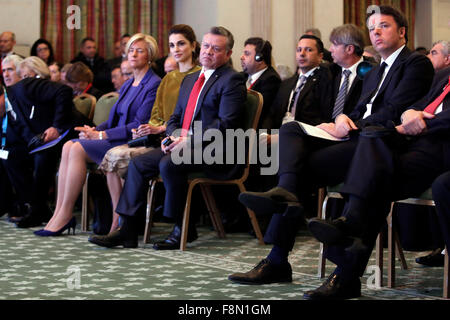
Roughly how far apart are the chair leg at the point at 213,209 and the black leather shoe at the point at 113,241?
55cm

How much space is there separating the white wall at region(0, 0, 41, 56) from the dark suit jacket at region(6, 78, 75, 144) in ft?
10.1

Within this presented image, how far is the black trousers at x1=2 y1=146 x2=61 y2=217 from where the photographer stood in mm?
5305

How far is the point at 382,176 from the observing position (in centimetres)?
274

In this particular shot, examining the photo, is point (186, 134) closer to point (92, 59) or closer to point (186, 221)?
point (186, 221)

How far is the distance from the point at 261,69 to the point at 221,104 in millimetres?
911

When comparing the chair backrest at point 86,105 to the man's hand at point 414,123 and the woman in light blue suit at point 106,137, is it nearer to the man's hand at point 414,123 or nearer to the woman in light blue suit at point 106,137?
the woman in light blue suit at point 106,137

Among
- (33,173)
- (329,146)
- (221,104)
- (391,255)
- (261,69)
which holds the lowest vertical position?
(391,255)

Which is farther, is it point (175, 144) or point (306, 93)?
point (306, 93)

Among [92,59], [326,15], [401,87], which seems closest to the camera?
[401,87]

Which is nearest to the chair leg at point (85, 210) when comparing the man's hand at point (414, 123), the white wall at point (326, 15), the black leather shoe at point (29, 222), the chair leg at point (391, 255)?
the black leather shoe at point (29, 222)

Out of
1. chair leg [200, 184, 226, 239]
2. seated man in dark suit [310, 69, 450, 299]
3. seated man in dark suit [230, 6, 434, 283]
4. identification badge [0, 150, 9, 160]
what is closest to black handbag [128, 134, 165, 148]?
chair leg [200, 184, 226, 239]

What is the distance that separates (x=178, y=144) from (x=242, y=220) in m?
1.09

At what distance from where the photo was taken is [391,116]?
10.5 ft

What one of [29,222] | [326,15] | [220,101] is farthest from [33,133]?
[326,15]
